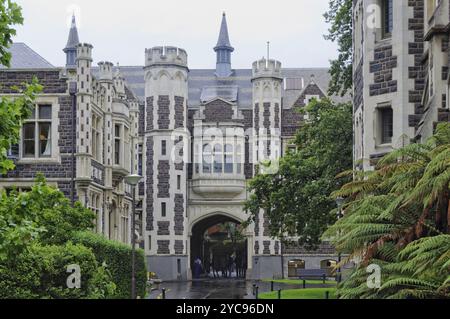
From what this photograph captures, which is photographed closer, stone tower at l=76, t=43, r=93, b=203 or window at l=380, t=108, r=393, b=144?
window at l=380, t=108, r=393, b=144

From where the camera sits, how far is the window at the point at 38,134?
36.0 metres

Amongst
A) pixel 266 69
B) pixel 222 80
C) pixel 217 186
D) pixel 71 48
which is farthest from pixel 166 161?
pixel 71 48

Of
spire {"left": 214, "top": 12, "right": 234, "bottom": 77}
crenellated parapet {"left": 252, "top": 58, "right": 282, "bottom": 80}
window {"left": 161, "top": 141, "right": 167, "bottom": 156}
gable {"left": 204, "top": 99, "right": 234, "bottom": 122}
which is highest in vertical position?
spire {"left": 214, "top": 12, "right": 234, "bottom": 77}

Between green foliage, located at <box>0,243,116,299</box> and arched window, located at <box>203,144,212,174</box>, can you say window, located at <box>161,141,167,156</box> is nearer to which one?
arched window, located at <box>203,144,212,174</box>

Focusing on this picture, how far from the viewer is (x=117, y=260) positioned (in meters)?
30.0

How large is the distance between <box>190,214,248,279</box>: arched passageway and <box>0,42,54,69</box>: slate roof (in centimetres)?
3091

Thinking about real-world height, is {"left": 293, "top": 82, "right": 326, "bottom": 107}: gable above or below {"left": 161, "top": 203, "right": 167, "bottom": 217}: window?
above

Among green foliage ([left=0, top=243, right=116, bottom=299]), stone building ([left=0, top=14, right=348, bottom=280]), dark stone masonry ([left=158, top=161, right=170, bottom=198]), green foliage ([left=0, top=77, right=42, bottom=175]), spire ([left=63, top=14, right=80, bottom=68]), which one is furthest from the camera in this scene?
spire ([left=63, top=14, right=80, bottom=68])

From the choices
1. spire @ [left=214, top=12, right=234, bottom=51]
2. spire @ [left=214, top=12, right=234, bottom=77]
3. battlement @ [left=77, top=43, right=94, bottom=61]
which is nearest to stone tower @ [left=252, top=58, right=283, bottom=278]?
spire @ [left=214, top=12, right=234, bottom=77]

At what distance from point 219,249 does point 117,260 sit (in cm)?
5011

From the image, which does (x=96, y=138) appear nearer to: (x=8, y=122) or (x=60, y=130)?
(x=60, y=130)

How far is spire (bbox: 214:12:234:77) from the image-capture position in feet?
250

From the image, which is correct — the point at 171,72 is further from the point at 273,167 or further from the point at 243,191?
the point at 273,167
